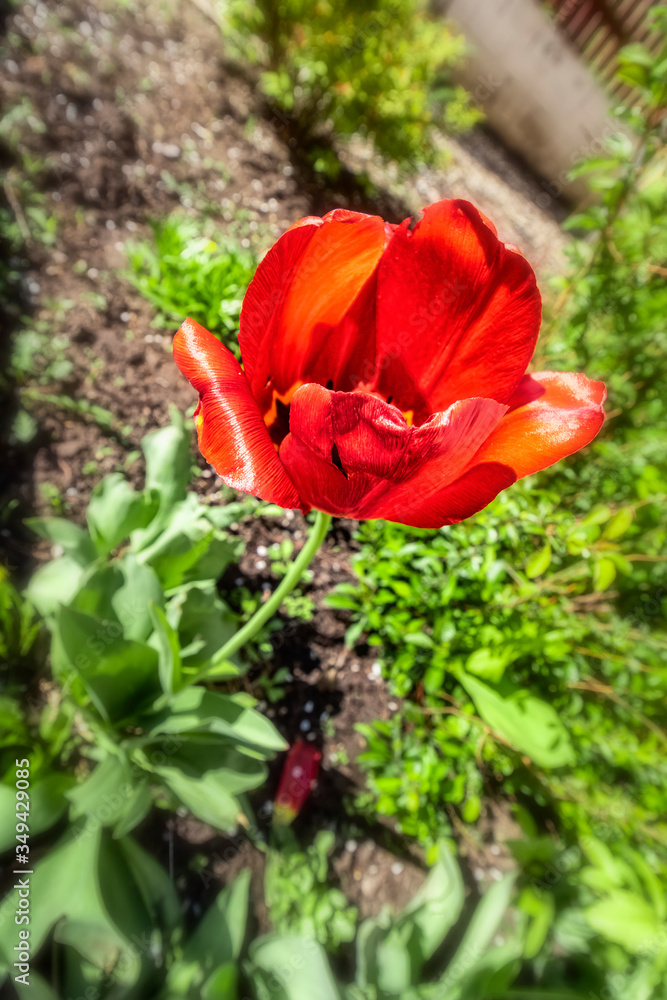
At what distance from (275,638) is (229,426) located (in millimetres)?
1438

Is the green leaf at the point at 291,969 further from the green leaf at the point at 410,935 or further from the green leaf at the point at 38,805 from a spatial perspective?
the green leaf at the point at 38,805

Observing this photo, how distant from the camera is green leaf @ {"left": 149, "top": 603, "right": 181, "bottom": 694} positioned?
1.20 meters

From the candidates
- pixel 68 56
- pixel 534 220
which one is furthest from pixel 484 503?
pixel 534 220

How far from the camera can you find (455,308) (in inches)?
34.4

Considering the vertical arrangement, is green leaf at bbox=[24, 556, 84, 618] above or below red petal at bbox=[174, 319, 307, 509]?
below

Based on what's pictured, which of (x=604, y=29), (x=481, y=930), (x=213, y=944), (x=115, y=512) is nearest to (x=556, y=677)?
(x=481, y=930)

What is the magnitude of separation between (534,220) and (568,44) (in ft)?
5.74

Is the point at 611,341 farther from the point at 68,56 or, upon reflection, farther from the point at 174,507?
the point at 68,56

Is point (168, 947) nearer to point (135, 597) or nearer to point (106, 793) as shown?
point (106, 793)

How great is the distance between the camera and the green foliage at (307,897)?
1.72 m

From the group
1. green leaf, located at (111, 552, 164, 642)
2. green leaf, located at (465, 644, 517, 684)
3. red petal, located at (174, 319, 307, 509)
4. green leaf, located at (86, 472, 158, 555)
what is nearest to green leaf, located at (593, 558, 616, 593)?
green leaf, located at (465, 644, 517, 684)

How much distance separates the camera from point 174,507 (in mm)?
1668

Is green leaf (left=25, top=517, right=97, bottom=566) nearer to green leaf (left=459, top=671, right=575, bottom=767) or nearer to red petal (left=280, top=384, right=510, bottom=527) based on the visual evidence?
red petal (left=280, top=384, right=510, bottom=527)

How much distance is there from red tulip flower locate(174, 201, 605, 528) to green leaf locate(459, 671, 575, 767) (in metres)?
1.16
